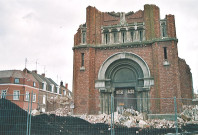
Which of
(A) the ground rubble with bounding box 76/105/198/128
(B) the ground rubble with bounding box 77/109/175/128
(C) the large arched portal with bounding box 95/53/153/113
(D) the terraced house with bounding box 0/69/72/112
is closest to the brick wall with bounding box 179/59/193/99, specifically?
(A) the ground rubble with bounding box 76/105/198/128

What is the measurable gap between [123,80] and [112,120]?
5627 mm

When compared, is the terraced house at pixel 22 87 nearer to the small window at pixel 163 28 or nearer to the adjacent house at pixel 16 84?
the adjacent house at pixel 16 84

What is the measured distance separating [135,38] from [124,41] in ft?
3.26

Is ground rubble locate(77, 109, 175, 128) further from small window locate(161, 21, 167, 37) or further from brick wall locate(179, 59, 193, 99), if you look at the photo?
small window locate(161, 21, 167, 37)

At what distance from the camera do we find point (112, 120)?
13984 mm

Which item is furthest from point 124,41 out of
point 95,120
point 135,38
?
point 95,120

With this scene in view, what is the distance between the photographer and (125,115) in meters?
16.1

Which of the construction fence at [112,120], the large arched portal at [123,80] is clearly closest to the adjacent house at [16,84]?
the construction fence at [112,120]

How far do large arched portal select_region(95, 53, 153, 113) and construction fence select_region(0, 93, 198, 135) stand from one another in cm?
9

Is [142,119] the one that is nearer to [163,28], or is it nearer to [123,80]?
[123,80]

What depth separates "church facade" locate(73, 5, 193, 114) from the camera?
1756 centimetres

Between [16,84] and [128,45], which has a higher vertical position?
[128,45]

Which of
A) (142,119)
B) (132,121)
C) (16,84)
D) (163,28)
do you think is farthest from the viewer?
(16,84)

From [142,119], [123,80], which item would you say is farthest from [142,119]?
[123,80]
